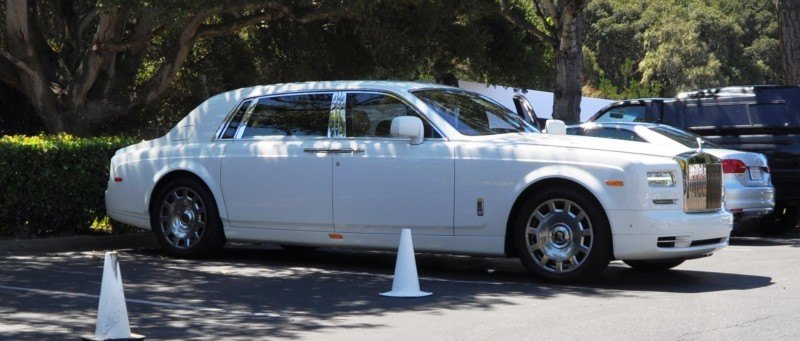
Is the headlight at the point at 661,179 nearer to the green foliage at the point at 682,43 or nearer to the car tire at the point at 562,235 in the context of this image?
the car tire at the point at 562,235

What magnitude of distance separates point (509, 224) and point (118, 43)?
11.4 m

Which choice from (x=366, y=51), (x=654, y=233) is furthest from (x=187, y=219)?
(x=366, y=51)

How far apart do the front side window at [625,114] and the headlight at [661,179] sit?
7115 mm

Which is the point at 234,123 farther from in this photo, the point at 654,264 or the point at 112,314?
the point at 112,314

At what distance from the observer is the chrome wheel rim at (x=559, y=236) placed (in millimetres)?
9180

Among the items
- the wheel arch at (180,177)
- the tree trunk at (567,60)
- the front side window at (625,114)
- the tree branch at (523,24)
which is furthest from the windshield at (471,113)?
the tree branch at (523,24)

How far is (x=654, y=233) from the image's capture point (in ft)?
29.4

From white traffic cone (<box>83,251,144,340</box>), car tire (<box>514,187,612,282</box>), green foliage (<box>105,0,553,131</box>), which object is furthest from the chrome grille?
green foliage (<box>105,0,553,131</box>)

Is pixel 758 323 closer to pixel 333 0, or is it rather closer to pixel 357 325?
pixel 357 325

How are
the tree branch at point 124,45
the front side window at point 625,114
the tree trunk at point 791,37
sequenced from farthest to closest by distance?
the tree trunk at point 791,37 < the tree branch at point 124,45 < the front side window at point 625,114

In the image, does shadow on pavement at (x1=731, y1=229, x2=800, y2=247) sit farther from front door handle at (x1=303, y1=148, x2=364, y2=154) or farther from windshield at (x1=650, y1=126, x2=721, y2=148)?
front door handle at (x1=303, y1=148, x2=364, y2=154)

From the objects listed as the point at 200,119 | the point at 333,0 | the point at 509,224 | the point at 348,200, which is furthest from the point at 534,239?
the point at 333,0

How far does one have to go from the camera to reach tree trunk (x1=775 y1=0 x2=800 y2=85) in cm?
1988

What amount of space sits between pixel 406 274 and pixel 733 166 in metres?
6.39
